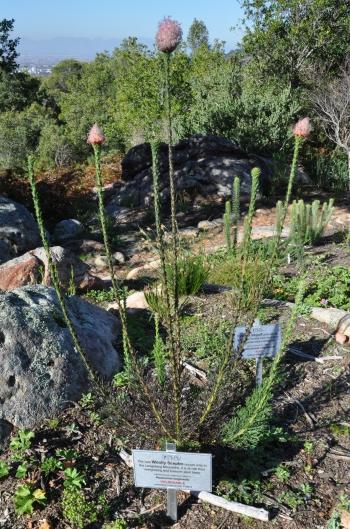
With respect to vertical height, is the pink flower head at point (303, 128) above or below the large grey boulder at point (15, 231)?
above

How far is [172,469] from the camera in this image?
7.88 ft

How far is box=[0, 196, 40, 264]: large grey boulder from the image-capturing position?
7.06 m

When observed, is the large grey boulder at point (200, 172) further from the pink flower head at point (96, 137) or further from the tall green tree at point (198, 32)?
the tall green tree at point (198, 32)

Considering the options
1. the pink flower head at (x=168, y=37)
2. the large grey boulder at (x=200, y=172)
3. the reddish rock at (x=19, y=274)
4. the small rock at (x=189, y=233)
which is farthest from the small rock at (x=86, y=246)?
the pink flower head at (x=168, y=37)

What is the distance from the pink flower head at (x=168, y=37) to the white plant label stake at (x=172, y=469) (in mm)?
1757

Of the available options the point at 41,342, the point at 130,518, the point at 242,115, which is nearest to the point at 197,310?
the point at 41,342

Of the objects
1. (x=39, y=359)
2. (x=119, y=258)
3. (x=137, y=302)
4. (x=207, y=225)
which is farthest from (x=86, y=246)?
(x=39, y=359)

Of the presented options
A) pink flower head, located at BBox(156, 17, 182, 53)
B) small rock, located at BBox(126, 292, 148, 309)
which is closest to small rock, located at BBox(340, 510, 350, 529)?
pink flower head, located at BBox(156, 17, 182, 53)

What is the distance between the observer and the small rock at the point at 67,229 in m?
8.66

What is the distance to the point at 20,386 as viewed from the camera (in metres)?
3.11

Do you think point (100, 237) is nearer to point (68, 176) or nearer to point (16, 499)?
point (68, 176)

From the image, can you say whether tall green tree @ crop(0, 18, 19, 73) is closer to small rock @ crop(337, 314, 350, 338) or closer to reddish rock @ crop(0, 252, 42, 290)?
reddish rock @ crop(0, 252, 42, 290)

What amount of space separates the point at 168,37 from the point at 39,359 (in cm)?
230

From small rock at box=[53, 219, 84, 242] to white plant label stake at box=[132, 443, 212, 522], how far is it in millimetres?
6550
